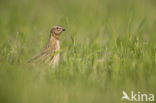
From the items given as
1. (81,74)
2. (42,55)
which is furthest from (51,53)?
(81,74)

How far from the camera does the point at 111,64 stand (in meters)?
7.21

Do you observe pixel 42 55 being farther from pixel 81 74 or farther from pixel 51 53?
pixel 81 74

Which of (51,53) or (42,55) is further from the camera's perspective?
(51,53)

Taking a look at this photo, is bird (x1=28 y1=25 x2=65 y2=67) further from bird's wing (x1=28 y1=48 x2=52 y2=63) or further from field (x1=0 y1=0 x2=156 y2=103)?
field (x1=0 y1=0 x2=156 y2=103)

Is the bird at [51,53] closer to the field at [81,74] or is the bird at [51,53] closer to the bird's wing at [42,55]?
the bird's wing at [42,55]

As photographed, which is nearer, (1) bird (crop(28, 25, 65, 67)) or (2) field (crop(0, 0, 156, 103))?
(2) field (crop(0, 0, 156, 103))

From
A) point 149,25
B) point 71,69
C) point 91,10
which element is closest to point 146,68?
point 71,69

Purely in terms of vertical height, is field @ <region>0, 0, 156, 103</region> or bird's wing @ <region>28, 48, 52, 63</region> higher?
bird's wing @ <region>28, 48, 52, 63</region>

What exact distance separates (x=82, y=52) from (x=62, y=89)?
2.10 metres

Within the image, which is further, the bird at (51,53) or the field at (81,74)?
the bird at (51,53)

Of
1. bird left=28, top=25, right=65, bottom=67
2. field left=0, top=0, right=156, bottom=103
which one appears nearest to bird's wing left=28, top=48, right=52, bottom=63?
bird left=28, top=25, right=65, bottom=67

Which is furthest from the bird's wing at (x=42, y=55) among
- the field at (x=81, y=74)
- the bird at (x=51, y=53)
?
the field at (x=81, y=74)

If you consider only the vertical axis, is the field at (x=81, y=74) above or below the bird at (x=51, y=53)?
below

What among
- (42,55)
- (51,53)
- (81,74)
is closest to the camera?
(81,74)
